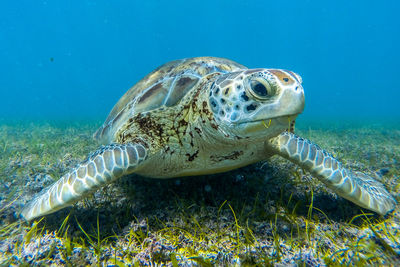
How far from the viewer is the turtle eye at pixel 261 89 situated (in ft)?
5.54

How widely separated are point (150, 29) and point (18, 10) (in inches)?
2038

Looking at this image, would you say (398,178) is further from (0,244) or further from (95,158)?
(0,244)

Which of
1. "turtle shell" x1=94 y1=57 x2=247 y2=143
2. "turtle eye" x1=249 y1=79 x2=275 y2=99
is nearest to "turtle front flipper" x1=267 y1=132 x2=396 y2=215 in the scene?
"turtle eye" x1=249 y1=79 x2=275 y2=99

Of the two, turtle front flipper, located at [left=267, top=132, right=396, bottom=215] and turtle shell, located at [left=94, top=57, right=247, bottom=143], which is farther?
turtle shell, located at [left=94, top=57, right=247, bottom=143]

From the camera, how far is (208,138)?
2115mm

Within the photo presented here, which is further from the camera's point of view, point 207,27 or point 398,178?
point 207,27

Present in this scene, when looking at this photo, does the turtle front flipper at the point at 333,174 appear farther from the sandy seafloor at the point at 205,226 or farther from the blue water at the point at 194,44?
the blue water at the point at 194,44

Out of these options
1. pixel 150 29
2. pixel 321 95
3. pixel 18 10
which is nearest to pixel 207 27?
pixel 150 29

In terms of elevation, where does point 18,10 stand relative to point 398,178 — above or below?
above

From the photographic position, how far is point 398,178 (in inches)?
109

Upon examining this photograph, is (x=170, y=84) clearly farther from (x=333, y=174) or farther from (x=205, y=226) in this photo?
(x=333, y=174)

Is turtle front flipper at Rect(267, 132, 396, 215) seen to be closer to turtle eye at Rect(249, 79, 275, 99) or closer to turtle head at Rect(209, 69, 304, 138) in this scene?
turtle head at Rect(209, 69, 304, 138)

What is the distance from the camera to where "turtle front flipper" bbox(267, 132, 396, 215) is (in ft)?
6.22

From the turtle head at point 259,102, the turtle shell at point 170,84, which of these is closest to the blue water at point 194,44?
the turtle shell at point 170,84
